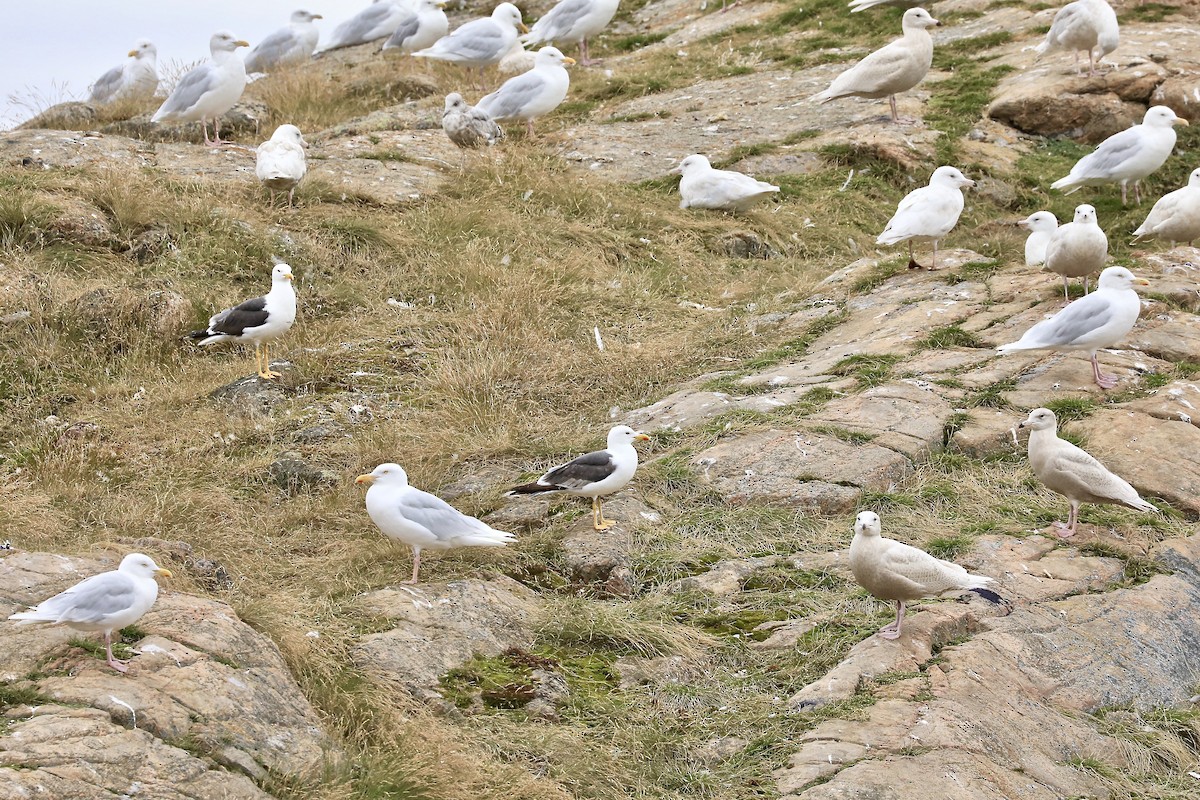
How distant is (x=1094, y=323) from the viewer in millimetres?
7680

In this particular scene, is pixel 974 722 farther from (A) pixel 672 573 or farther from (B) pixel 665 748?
(A) pixel 672 573

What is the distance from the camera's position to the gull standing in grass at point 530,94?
13547 millimetres

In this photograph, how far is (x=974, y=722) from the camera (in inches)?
186

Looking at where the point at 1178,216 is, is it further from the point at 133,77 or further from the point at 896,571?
the point at 133,77

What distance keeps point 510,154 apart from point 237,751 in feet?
30.5

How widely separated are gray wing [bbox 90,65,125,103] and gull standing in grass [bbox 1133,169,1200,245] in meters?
12.6

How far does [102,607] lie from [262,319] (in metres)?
4.60

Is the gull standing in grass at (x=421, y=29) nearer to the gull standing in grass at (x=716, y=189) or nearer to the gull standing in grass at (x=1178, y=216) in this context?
the gull standing in grass at (x=716, y=189)

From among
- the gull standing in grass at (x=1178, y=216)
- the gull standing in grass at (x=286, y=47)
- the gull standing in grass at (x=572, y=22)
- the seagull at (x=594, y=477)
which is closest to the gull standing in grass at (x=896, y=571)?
the seagull at (x=594, y=477)

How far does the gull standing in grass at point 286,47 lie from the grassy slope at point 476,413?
666 cm

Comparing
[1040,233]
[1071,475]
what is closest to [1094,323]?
[1071,475]

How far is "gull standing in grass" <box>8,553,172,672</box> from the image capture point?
4324 millimetres

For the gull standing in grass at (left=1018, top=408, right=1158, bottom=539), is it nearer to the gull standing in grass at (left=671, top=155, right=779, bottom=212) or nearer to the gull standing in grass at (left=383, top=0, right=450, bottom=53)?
the gull standing in grass at (left=671, top=155, right=779, bottom=212)

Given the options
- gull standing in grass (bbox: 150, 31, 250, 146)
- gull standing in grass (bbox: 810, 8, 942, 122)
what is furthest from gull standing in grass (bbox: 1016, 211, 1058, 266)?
gull standing in grass (bbox: 150, 31, 250, 146)
